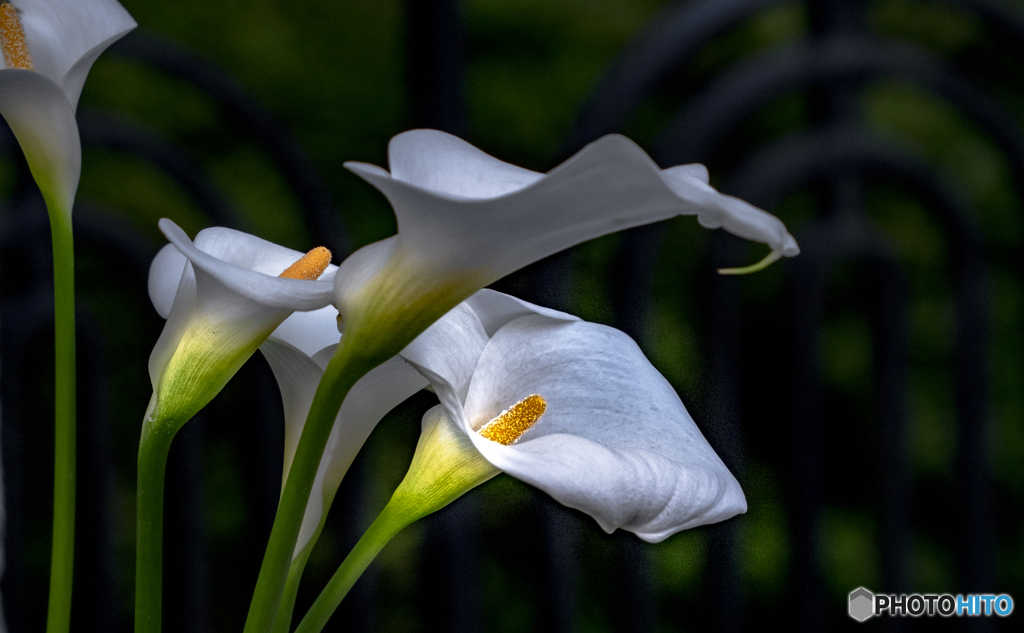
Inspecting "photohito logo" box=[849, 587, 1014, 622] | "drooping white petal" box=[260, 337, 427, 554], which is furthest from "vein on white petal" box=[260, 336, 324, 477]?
"photohito logo" box=[849, 587, 1014, 622]

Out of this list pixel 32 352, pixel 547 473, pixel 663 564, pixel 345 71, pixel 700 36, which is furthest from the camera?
pixel 345 71

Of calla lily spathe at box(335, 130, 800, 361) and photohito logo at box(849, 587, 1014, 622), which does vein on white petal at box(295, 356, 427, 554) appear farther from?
photohito logo at box(849, 587, 1014, 622)

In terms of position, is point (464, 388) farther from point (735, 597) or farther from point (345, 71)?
point (345, 71)

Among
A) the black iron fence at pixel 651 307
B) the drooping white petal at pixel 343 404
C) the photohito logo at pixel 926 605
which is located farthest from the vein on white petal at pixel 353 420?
the photohito logo at pixel 926 605

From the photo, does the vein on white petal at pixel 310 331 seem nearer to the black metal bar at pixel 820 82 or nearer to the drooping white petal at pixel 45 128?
the drooping white petal at pixel 45 128

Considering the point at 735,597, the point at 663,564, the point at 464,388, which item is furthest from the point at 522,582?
the point at 464,388

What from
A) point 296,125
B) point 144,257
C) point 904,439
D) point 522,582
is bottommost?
point 522,582

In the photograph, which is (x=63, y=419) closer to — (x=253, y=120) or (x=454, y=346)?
(x=454, y=346)
